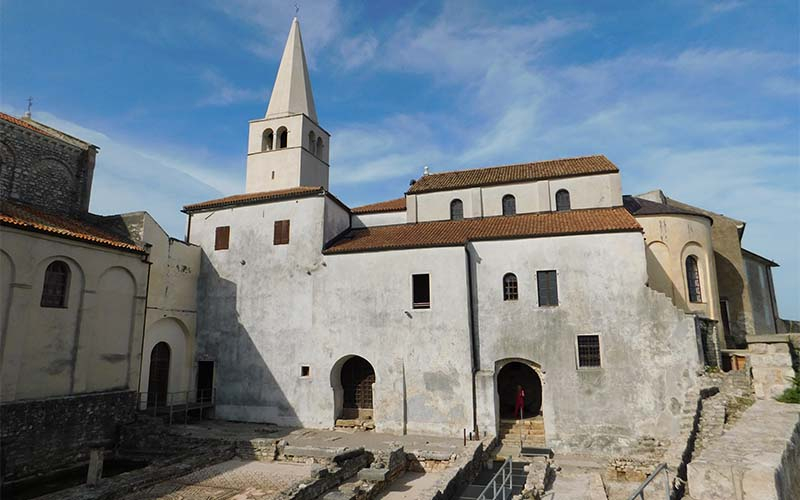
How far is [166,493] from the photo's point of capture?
12.5 metres

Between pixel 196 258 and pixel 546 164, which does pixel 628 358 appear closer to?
pixel 546 164

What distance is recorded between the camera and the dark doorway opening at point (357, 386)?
839 inches

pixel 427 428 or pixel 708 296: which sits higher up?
pixel 708 296

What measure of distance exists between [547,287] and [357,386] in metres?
9.57

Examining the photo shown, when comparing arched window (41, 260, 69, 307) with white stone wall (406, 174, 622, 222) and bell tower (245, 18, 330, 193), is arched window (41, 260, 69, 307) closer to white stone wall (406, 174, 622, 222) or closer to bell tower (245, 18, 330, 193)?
bell tower (245, 18, 330, 193)

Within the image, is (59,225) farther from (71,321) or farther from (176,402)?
(176,402)

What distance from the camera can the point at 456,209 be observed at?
79.8ft

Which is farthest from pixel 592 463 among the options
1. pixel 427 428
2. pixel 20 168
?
pixel 20 168

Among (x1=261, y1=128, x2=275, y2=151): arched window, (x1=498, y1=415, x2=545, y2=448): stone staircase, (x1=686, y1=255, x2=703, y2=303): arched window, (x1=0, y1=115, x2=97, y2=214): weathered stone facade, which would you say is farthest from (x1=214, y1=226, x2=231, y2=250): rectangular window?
(x1=686, y1=255, x2=703, y2=303): arched window

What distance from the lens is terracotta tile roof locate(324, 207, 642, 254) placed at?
19562 millimetres

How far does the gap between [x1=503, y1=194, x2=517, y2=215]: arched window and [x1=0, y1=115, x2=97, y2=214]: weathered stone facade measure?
63.5 feet

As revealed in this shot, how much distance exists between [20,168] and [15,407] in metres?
9.77

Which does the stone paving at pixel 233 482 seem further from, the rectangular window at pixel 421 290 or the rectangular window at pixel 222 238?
the rectangular window at pixel 222 238

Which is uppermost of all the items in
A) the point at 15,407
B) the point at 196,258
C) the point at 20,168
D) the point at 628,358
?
the point at 20,168
